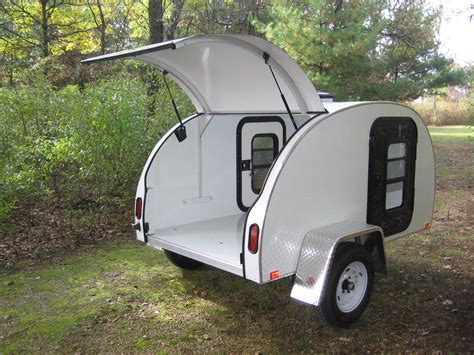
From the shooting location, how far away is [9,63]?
1482 centimetres

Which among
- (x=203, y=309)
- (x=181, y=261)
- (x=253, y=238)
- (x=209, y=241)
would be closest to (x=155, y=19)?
(x=181, y=261)

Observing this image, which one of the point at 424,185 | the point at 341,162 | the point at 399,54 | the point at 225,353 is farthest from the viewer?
the point at 399,54

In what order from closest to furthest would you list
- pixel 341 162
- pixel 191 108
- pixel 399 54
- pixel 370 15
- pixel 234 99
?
pixel 341 162, pixel 234 99, pixel 191 108, pixel 370 15, pixel 399 54

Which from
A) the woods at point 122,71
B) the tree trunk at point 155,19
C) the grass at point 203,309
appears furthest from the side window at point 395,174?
the tree trunk at point 155,19

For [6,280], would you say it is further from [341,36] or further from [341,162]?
[341,36]

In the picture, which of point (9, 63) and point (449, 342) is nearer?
point (449, 342)

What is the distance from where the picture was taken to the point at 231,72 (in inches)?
196

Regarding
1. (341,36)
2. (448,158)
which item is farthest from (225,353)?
(448,158)

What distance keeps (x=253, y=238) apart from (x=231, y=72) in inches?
85.3

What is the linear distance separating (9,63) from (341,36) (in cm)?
1090

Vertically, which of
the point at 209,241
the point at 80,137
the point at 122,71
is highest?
the point at 122,71

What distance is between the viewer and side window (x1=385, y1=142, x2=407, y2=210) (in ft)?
15.3

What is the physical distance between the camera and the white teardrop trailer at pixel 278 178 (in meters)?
3.71

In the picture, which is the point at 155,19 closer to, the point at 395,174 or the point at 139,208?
the point at 139,208
